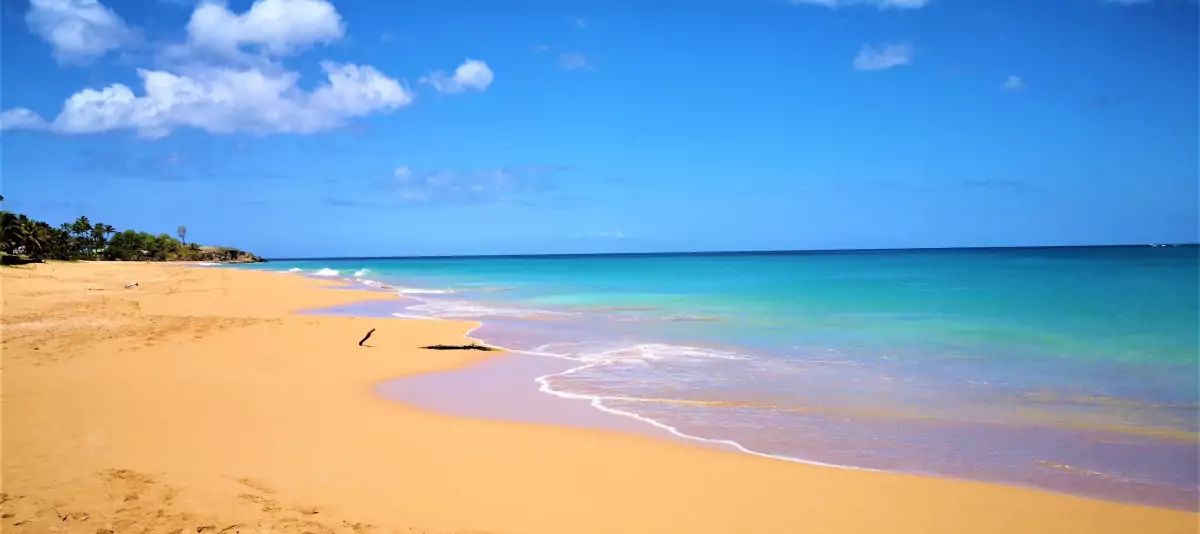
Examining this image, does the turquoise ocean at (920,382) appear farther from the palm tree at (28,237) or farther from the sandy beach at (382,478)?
the palm tree at (28,237)

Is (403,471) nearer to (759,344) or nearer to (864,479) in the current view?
(864,479)

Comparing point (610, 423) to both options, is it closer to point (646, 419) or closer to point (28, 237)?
point (646, 419)

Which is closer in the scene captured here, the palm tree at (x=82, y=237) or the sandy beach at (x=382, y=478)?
the sandy beach at (x=382, y=478)

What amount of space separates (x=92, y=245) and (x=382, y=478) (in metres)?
112

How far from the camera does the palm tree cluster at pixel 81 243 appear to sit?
54453mm

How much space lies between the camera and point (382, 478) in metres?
5.41

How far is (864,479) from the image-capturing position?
5.82 m

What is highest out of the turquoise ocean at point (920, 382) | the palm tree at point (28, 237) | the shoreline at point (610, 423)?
the palm tree at point (28, 237)

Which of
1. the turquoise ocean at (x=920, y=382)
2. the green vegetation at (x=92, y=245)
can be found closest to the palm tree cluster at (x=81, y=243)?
the green vegetation at (x=92, y=245)

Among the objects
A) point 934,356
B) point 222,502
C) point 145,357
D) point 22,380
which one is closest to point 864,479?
point 222,502

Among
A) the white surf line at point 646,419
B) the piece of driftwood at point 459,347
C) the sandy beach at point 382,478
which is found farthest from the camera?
the piece of driftwood at point 459,347

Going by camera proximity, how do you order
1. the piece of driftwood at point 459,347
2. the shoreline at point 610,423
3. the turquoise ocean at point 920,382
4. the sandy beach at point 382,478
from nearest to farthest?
the sandy beach at point 382,478 < the shoreline at point 610,423 < the turquoise ocean at point 920,382 < the piece of driftwood at point 459,347

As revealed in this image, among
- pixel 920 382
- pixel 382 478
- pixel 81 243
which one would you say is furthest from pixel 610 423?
pixel 81 243

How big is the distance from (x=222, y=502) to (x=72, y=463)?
1681 millimetres
